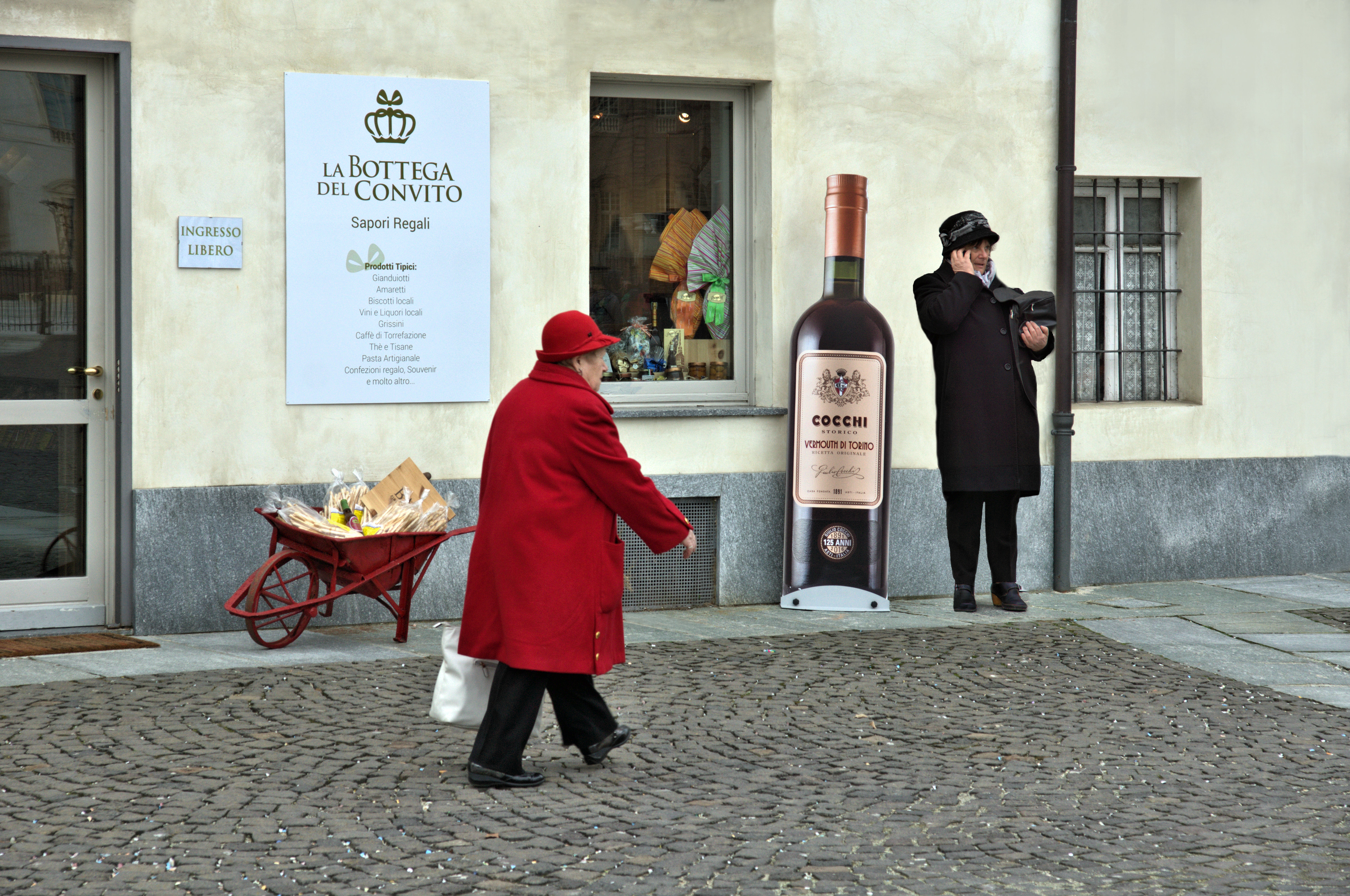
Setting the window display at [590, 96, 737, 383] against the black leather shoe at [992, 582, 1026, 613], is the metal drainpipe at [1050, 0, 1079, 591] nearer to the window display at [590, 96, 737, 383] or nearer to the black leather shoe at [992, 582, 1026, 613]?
the black leather shoe at [992, 582, 1026, 613]

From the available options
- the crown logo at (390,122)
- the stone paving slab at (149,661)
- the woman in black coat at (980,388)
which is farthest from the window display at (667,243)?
the stone paving slab at (149,661)

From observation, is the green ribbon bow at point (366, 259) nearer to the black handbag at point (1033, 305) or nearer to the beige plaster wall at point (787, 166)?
the beige plaster wall at point (787, 166)

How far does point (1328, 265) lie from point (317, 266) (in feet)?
22.9

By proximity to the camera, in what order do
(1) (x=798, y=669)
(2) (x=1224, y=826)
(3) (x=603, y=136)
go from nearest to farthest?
(2) (x=1224, y=826) → (1) (x=798, y=669) → (3) (x=603, y=136)

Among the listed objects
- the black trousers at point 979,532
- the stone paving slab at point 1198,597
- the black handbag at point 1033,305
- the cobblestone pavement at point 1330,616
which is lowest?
the cobblestone pavement at point 1330,616

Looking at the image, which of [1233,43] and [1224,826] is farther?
[1233,43]

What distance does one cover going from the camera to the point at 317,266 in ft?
27.4

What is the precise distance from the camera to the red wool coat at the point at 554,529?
5066mm

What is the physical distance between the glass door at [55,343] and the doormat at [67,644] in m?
0.21

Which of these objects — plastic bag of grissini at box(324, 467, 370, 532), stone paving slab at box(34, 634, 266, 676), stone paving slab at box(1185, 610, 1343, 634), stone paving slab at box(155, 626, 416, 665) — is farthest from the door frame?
stone paving slab at box(1185, 610, 1343, 634)

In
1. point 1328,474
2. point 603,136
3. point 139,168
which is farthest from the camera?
point 1328,474

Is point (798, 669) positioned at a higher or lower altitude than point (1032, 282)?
lower

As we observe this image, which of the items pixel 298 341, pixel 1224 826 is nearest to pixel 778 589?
pixel 298 341

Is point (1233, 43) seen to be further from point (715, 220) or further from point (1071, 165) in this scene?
point (715, 220)
